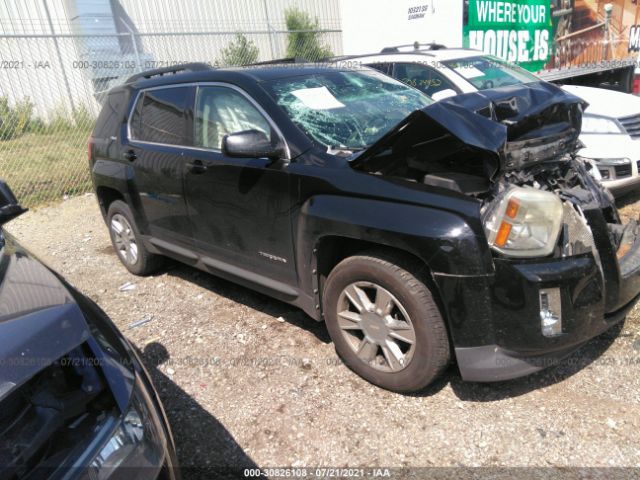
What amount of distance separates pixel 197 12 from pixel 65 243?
13110 millimetres

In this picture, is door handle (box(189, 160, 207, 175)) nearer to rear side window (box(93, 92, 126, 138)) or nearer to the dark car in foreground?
rear side window (box(93, 92, 126, 138))

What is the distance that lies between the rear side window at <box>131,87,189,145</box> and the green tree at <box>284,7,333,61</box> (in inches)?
412

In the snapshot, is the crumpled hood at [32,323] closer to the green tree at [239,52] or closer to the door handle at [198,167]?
the door handle at [198,167]

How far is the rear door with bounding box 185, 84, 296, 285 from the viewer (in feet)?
10.3

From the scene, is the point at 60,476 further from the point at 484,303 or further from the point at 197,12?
the point at 197,12

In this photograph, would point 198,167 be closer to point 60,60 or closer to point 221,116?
point 221,116

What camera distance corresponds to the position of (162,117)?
13.3ft

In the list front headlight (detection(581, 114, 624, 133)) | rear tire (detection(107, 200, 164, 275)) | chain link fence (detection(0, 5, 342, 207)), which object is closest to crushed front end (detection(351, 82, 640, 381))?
rear tire (detection(107, 200, 164, 275))

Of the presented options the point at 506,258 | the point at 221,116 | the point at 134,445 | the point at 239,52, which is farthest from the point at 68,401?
the point at 239,52

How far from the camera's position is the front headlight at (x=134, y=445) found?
5.06ft

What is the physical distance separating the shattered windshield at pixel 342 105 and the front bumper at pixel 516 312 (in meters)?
1.17

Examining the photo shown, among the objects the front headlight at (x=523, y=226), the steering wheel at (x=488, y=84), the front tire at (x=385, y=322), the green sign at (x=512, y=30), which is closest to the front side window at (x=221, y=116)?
the front tire at (x=385, y=322)

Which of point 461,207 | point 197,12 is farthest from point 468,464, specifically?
point 197,12

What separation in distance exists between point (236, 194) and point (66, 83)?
32.9ft
